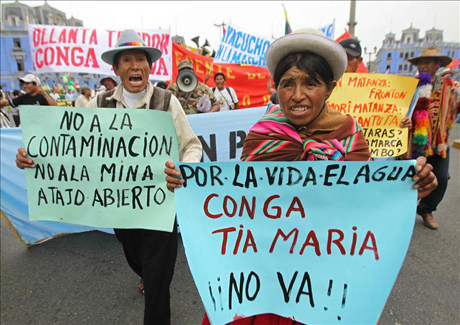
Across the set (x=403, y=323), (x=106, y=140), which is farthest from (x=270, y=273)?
(x=403, y=323)

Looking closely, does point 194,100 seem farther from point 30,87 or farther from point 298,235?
point 298,235

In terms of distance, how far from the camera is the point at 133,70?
1920 millimetres

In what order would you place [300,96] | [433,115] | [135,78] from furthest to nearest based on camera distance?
1. [433,115]
2. [135,78]
3. [300,96]

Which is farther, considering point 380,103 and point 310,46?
point 380,103

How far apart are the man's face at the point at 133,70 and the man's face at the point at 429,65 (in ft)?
9.83

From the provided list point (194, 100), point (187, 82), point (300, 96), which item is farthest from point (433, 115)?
point (187, 82)

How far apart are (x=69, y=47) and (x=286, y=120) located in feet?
18.2

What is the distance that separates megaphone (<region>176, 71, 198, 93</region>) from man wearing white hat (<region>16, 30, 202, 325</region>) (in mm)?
2375

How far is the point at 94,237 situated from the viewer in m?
3.40

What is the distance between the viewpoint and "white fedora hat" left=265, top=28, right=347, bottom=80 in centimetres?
123

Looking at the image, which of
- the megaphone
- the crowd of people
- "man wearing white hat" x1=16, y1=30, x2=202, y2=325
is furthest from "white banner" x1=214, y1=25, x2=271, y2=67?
"man wearing white hat" x1=16, y1=30, x2=202, y2=325

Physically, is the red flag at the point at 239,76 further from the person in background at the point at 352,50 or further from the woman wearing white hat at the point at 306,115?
the woman wearing white hat at the point at 306,115

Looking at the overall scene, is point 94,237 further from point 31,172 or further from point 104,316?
point 31,172

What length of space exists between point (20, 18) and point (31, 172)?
67386 mm
